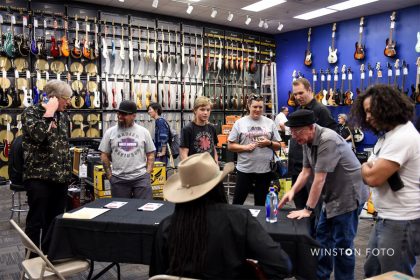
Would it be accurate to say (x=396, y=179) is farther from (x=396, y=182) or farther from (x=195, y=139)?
(x=195, y=139)

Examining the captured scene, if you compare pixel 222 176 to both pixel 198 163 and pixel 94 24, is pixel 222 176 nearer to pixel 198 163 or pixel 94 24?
pixel 198 163

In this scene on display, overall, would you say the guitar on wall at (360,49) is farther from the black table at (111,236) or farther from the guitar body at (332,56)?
the black table at (111,236)

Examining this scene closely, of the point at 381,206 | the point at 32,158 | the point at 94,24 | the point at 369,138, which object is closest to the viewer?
the point at 381,206

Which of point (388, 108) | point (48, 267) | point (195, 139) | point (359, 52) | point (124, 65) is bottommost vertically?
point (48, 267)

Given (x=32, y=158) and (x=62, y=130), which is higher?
(x=62, y=130)

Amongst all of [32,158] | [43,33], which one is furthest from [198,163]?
[43,33]

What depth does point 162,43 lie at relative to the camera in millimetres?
9914

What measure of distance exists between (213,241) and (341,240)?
1.39 m

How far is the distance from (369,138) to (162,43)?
6045 mm

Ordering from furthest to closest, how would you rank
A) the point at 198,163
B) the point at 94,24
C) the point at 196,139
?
the point at 94,24, the point at 196,139, the point at 198,163

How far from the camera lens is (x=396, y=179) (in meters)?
1.89

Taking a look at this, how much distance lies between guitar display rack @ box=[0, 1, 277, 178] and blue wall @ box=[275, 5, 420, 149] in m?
1.01

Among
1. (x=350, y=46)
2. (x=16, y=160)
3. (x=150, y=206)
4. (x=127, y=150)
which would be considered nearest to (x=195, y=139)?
(x=127, y=150)

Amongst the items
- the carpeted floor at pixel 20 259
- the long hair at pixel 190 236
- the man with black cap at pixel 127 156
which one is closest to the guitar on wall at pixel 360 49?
the carpeted floor at pixel 20 259
